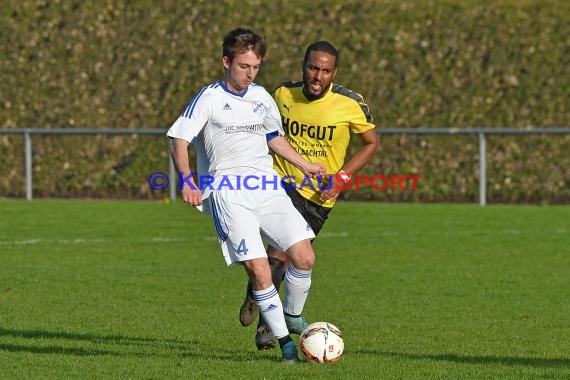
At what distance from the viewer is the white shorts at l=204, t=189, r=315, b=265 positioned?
780 centimetres

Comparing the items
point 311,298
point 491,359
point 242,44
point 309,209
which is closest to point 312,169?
point 242,44

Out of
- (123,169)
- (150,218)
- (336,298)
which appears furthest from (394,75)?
(336,298)

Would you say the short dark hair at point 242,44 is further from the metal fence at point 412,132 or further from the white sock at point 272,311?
the metal fence at point 412,132

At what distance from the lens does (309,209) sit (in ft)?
30.2

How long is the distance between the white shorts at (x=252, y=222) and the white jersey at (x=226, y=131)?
116 mm

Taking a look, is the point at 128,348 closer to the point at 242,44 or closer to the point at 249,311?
the point at 249,311

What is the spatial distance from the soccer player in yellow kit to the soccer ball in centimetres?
133

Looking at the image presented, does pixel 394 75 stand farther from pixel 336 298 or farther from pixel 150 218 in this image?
pixel 336 298

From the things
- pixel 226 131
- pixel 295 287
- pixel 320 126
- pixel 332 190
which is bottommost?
pixel 295 287

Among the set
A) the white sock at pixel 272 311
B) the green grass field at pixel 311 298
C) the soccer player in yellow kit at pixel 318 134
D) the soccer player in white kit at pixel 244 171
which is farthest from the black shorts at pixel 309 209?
the white sock at pixel 272 311

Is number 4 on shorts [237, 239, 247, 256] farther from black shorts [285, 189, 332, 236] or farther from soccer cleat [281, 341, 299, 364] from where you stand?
black shorts [285, 189, 332, 236]

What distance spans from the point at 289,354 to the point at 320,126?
195 centimetres

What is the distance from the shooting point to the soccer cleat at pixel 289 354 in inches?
303

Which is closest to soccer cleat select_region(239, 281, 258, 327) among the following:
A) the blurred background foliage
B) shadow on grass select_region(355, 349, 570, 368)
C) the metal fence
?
shadow on grass select_region(355, 349, 570, 368)
